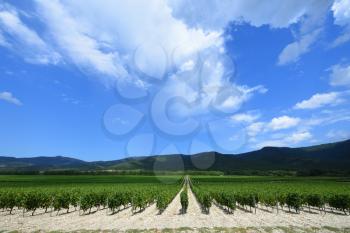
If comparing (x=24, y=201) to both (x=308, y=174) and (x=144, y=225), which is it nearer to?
(x=144, y=225)

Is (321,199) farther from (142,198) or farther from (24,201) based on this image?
(24,201)

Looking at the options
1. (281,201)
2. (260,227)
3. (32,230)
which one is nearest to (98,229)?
(32,230)

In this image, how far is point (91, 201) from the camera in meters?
40.7

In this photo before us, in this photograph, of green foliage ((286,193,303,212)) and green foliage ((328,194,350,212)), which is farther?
green foliage ((286,193,303,212))

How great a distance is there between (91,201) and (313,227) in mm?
25491

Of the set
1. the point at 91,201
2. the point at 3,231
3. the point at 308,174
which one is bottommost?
the point at 3,231

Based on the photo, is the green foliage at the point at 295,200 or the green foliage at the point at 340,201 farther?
the green foliage at the point at 295,200

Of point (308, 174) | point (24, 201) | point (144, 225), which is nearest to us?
point (144, 225)

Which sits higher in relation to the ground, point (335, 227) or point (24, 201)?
point (24, 201)

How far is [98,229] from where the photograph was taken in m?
25.4

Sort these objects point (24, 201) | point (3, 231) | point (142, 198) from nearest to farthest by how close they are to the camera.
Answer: point (3, 231) < point (24, 201) < point (142, 198)

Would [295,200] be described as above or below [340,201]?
above

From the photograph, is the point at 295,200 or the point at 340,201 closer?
the point at 340,201

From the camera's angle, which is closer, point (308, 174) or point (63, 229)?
point (63, 229)
